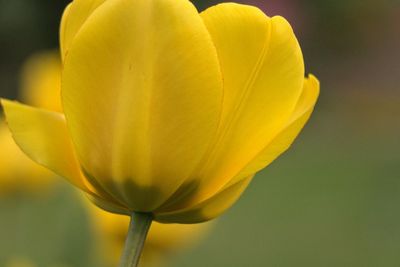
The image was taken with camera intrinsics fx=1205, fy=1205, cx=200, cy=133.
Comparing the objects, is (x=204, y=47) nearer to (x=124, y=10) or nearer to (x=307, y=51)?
(x=124, y=10)

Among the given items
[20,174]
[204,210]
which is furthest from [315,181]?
[204,210]

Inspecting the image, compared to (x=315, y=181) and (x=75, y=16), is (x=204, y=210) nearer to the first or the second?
(x=75, y=16)

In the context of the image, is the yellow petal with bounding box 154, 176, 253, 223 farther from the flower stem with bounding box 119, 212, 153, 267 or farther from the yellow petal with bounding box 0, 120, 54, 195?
the yellow petal with bounding box 0, 120, 54, 195

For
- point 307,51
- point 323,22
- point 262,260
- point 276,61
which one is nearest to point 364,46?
point 323,22

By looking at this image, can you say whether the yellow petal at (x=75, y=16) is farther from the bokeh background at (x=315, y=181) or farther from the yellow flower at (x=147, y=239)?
the yellow flower at (x=147, y=239)

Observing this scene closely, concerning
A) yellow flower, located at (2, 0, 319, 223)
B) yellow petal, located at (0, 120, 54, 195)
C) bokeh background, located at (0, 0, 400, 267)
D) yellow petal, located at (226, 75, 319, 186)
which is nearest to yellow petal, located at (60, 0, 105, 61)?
yellow flower, located at (2, 0, 319, 223)

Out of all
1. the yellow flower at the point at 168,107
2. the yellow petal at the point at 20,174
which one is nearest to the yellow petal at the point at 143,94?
the yellow flower at the point at 168,107
